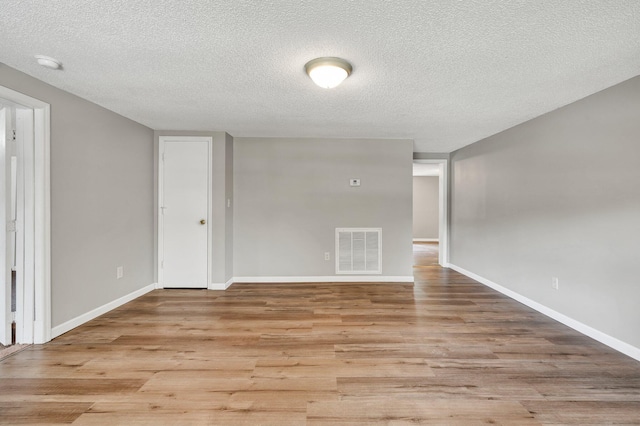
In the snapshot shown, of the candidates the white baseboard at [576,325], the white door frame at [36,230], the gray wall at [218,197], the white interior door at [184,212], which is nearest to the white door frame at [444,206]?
the white baseboard at [576,325]

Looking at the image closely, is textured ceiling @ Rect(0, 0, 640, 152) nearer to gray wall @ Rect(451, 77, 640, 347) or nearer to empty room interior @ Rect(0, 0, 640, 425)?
empty room interior @ Rect(0, 0, 640, 425)

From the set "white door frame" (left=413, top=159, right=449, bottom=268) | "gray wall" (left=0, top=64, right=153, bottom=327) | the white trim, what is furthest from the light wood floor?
"white door frame" (left=413, top=159, right=449, bottom=268)

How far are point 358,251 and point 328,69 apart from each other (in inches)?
116

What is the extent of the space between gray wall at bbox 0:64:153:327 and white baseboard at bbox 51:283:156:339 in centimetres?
5

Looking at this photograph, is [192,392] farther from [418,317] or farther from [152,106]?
[152,106]

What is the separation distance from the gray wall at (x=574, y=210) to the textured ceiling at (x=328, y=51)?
0.35 meters

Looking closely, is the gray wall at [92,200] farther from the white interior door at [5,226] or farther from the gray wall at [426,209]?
the gray wall at [426,209]

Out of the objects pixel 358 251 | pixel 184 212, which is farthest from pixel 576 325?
pixel 184 212

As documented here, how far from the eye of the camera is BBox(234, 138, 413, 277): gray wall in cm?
433

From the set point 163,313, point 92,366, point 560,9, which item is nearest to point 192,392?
point 92,366

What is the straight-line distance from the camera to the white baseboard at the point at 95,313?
8.30ft

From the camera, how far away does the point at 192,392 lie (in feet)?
5.86

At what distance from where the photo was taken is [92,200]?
2.89 m

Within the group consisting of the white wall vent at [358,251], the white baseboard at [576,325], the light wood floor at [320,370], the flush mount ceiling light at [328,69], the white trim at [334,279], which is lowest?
the light wood floor at [320,370]
